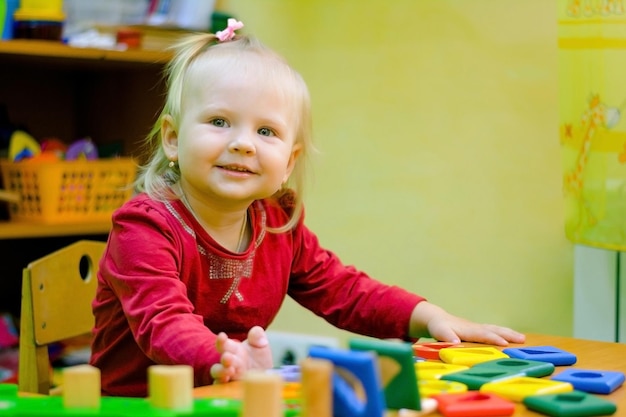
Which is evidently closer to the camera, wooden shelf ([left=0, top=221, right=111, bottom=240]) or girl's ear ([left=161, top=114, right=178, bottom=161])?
girl's ear ([left=161, top=114, right=178, bottom=161])

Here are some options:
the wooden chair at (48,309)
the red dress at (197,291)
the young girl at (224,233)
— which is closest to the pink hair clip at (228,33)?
the young girl at (224,233)

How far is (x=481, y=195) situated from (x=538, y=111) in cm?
21

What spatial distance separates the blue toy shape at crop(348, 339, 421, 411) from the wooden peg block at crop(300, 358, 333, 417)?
11 cm

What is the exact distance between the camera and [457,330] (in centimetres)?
120

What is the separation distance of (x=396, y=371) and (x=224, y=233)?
55 centimetres

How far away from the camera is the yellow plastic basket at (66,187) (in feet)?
6.81

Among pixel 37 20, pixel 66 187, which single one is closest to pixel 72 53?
pixel 37 20

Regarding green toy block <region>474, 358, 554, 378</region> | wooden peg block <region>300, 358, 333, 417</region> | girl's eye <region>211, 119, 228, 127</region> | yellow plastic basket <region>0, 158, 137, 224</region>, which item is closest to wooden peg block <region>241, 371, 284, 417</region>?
wooden peg block <region>300, 358, 333, 417</region>

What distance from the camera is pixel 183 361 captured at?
97 centimetres

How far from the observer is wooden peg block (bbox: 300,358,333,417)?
636 mm

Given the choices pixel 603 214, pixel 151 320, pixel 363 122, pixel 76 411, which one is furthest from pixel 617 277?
pixel 76 411

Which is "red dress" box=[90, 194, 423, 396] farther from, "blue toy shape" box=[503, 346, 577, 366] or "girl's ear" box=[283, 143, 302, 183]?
"blue toy shape" box=[503, 346, 577, 366]

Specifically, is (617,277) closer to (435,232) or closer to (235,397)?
(435,232)

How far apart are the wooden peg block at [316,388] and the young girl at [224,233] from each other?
43 centimetres
